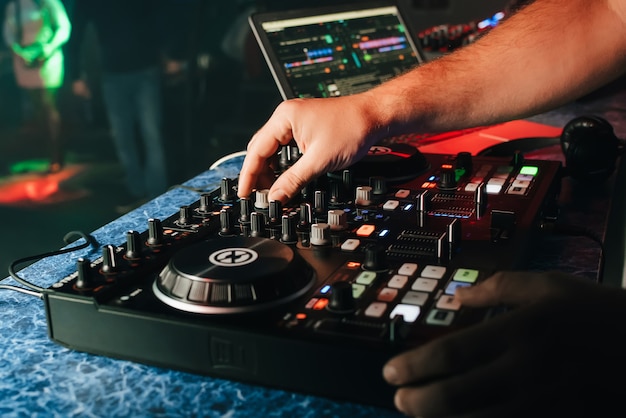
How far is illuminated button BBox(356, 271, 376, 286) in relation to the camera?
30.2 inches

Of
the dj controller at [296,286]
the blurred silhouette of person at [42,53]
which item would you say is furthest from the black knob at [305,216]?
the blurred silhouette of person at [42,53]

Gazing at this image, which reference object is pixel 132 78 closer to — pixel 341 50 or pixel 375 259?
pixel 341 50

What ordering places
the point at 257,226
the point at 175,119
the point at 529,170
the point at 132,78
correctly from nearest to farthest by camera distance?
the point at 257,226 → the point at 529,170 → the point at 132,78 → the point at 175,119

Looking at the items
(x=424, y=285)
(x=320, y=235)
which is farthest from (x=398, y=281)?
(x=320, y=235)

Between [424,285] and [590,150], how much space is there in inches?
28.7

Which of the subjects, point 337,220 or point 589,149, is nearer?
point 337,220

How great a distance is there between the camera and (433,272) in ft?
2.57

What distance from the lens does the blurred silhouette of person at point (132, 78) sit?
4355mm

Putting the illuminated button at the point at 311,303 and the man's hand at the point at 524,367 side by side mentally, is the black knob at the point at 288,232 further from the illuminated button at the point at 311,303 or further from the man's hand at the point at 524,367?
the man's hand at the point at 524,367

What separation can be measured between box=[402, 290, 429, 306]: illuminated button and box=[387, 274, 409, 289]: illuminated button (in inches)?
0.7

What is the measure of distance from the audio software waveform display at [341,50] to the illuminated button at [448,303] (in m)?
0.99

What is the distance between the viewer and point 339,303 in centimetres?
70

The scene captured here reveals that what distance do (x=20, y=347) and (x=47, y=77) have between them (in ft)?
11.9

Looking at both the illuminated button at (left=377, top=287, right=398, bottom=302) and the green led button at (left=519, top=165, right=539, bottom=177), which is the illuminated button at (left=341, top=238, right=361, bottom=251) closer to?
the illuminated button at (left=377, top=287, right=398, bottom=302)
